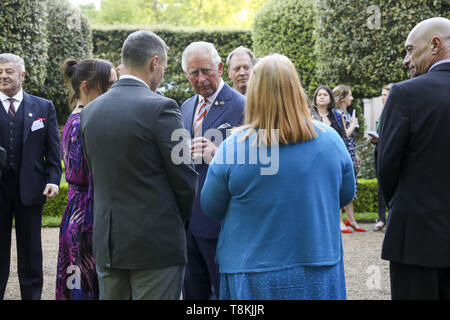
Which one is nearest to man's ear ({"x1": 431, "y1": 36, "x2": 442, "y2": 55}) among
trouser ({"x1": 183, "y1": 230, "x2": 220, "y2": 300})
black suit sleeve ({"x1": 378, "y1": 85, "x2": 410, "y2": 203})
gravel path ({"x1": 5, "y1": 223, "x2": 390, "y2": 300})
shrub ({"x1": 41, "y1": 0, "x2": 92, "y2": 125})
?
black suit sleeve ({"x1": 378, "y1": 85, "x2": 410, "y2": 203})

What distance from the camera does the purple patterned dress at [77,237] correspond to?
3.60 meters

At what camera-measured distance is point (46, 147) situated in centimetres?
491

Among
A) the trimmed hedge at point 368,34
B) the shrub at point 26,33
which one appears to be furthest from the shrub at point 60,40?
the trimmed hedge at point 368,34

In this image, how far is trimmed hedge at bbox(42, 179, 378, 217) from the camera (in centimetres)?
991

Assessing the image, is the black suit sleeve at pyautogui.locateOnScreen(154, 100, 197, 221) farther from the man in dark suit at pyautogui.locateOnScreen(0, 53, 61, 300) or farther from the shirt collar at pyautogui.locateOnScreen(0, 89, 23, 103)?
the shirt collar at pyautogui.locateOnScreen(0, 89, 23, 103)

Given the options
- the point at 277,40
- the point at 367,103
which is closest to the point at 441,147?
the point at 277,40

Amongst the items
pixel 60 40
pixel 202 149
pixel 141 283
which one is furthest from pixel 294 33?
pixel 141 283

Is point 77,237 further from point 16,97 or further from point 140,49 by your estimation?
point 16,97

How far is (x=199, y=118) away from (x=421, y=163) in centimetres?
169

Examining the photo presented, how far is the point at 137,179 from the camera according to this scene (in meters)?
2.77

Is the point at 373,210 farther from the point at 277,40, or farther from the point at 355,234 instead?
the point at 277,40

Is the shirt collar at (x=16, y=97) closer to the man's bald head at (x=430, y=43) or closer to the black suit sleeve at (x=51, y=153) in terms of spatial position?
the black suit sleeve at (x=51, y=153)

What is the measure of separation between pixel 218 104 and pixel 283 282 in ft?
5.47

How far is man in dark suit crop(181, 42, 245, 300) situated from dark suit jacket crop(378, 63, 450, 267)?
1236 mm
